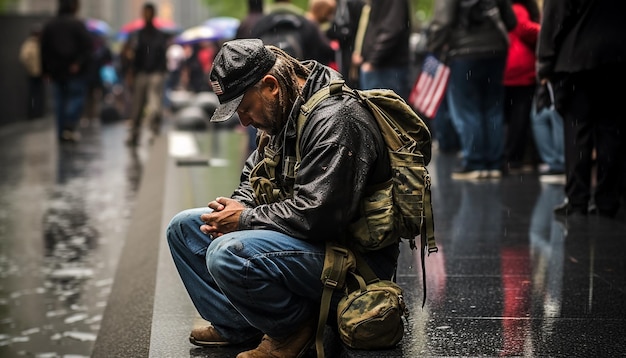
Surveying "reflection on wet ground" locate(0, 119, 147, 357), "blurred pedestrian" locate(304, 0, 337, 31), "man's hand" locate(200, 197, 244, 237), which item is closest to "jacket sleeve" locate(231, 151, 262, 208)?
"man's hand" locate(200, 197, 244, 237)

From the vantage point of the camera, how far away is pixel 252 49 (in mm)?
4551

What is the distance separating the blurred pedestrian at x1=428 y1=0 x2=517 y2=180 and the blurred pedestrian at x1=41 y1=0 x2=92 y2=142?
1005 centimetres

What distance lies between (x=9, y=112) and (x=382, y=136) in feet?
77.9

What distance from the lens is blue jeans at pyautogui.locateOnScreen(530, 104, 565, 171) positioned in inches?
458

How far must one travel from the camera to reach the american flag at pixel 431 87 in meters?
11.4

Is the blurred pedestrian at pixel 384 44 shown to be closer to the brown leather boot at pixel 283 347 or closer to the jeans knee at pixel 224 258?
the brown leather boot at pixel 283 347

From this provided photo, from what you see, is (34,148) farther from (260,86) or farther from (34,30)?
(260,86)

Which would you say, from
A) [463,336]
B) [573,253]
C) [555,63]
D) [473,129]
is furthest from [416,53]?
[463,336]

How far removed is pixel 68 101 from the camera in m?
20.6

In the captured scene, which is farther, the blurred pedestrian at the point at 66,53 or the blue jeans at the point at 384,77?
the blurred pedestrian at the point at 66,53

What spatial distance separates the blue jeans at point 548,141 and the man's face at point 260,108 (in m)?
7.23

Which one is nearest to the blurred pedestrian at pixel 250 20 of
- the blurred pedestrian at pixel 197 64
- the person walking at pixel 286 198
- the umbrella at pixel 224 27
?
the person walking at pixel 286 198

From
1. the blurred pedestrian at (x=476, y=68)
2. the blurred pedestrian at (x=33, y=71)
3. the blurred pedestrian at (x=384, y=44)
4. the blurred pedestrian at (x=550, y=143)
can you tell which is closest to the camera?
the blurred pedestrian at (x=476, y=68)

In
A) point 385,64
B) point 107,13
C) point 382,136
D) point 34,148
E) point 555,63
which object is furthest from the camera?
point 107,13
